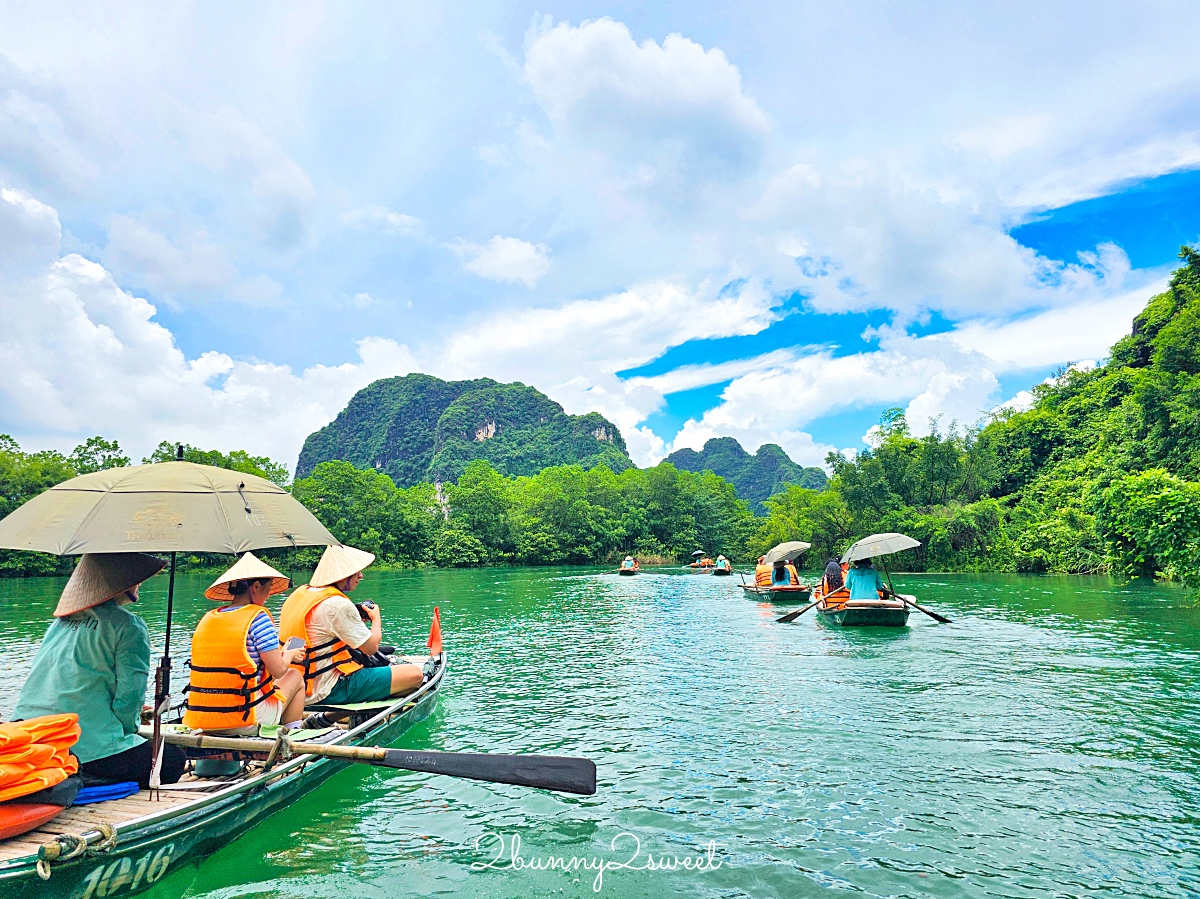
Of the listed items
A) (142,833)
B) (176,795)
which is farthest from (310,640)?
(142,833)

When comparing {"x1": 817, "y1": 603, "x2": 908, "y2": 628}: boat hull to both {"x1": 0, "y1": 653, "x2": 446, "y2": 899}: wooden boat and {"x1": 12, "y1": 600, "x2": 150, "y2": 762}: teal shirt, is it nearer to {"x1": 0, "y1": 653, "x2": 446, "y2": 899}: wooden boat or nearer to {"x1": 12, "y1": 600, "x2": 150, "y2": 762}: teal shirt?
{"x1": 0, "y1": 653, "x2": 446, "y2": 899}: wooden boat

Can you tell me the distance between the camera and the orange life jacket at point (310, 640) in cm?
676

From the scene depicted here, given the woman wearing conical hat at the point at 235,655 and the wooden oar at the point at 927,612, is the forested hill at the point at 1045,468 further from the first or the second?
the woman wearing conical hat at the point at 235,655

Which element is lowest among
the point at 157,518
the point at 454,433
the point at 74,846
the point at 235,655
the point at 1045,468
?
the point at 74,846

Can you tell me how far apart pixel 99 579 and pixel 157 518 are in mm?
485

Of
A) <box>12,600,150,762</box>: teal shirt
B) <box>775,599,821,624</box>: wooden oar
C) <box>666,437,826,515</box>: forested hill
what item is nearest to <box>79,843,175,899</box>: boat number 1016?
<box>12,600,150,762</box>: teal shirt

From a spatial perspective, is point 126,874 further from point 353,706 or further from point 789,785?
point 789,785

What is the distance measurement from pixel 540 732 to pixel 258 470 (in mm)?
48980

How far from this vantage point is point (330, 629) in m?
6.79

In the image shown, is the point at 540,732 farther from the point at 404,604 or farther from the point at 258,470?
the point at 258,470

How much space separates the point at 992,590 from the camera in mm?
25281

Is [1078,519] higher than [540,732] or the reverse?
higher

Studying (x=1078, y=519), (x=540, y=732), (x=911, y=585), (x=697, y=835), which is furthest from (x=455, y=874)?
(x=1078, y=519)

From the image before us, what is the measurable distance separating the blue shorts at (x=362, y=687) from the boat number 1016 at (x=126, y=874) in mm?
2680
